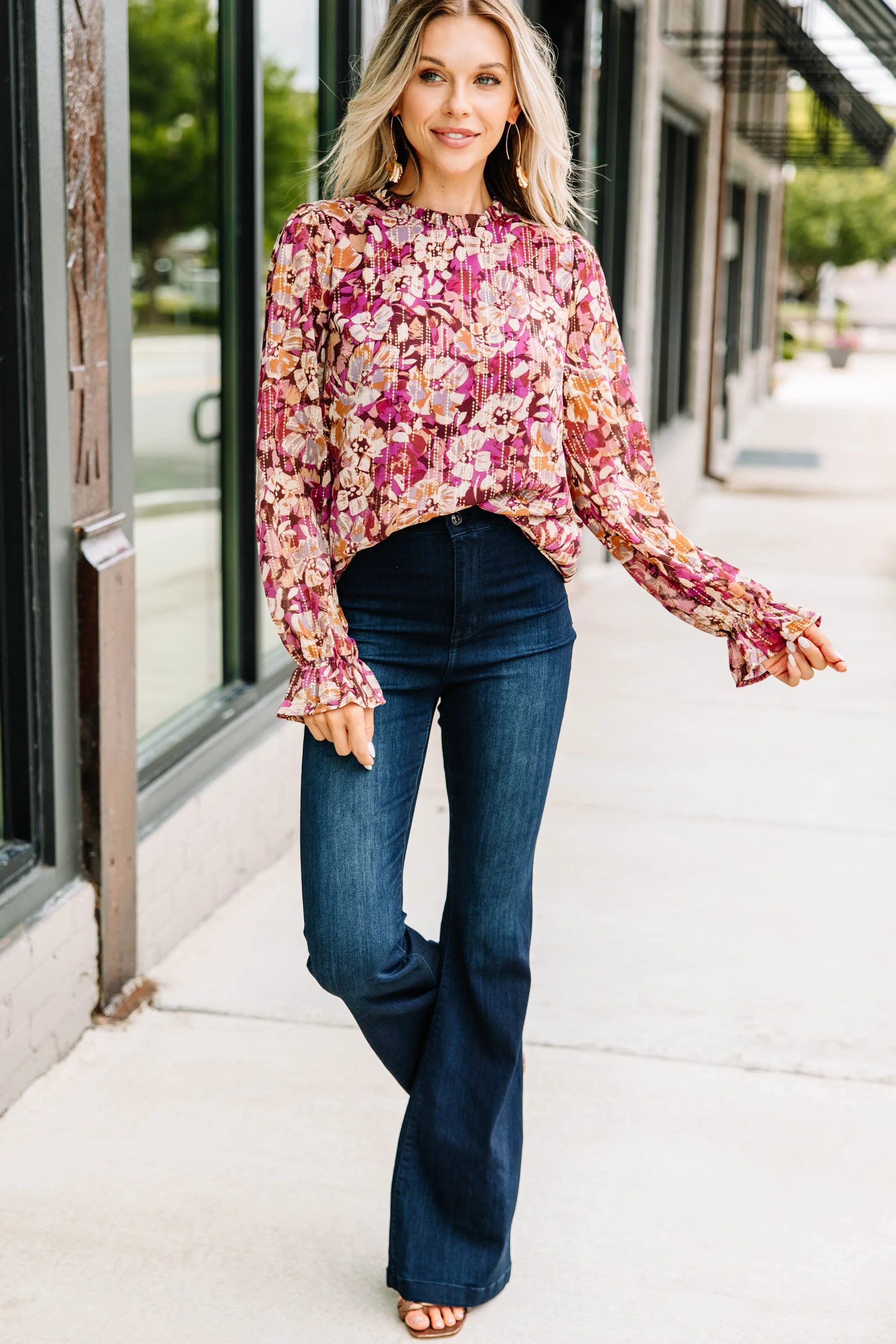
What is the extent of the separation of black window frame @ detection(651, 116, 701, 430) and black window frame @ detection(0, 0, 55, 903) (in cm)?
948

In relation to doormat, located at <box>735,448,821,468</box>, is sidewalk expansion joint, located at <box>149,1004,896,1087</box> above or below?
below

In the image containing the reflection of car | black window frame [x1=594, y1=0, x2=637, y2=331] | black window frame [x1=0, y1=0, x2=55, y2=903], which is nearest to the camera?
black window frame [x1=0, y1=0, x2=55, y2=903]

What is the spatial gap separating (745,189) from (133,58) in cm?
1307

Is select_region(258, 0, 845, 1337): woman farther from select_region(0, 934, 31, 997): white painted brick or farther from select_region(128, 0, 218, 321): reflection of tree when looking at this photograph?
select_region(128, 0, 218, 321): reflection of tree

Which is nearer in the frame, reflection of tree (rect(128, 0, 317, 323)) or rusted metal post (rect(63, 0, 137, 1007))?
rusted metal post (rect(63, 0, 137, 1007))

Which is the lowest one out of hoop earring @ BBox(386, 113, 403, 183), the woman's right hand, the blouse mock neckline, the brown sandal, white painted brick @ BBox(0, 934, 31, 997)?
the brown sandal

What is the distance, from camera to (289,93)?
555 cm

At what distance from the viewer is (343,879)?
233cm

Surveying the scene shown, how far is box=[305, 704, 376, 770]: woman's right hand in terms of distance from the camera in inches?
89.0

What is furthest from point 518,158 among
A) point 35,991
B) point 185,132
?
point 185,132

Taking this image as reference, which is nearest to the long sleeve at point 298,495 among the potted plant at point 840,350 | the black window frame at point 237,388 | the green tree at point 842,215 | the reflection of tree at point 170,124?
the black window frame at point 237,388

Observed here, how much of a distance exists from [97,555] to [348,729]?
4.18 ft

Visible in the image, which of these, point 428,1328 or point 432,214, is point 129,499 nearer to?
point 432,214

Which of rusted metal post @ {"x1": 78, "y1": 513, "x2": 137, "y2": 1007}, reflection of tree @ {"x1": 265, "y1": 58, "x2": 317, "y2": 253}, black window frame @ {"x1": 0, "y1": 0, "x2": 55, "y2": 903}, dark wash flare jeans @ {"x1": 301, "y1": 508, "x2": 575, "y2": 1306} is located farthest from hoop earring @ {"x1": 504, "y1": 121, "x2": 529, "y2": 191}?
reflection of tree @ {"x1": 265, "y1": 58, "x2": 317, "y2": 253}
